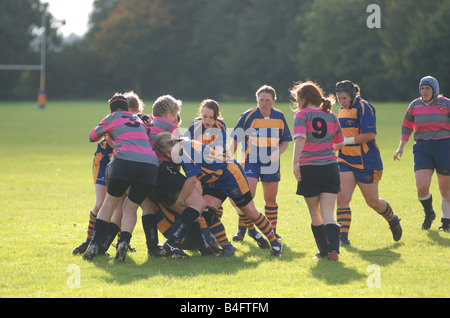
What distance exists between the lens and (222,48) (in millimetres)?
71375

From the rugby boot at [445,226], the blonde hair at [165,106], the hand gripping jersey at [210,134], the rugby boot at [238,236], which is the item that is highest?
the blonde hair at [165,106]

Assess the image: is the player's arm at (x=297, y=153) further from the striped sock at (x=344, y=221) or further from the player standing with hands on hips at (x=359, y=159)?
the striped sock at (x=344, y=221)

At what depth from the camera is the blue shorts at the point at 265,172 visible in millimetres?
7406

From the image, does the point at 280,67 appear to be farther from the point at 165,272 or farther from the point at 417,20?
the point at 165,272

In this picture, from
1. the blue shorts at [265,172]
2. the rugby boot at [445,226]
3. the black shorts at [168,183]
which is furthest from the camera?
the rugby boot at [445,226]

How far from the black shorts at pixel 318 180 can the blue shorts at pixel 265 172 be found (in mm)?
1286

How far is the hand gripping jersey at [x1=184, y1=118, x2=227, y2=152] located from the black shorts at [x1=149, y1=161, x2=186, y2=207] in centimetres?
74

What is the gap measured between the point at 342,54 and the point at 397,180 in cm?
4844

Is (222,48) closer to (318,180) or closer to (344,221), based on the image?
(344,221)

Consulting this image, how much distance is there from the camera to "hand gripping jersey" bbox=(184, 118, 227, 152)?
702 cm

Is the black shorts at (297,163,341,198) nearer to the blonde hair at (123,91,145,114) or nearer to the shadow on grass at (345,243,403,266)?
the shadow on grass at (345,243,403,266)

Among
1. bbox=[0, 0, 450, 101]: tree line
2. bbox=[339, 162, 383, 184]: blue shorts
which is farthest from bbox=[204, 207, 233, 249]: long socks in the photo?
bbox=[0, 0, 450, 101]: tree line

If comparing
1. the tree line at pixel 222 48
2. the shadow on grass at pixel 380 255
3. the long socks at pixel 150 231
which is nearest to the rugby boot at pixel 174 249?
the long socks at pixel 150 231

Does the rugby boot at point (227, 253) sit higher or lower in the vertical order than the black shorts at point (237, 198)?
lower
